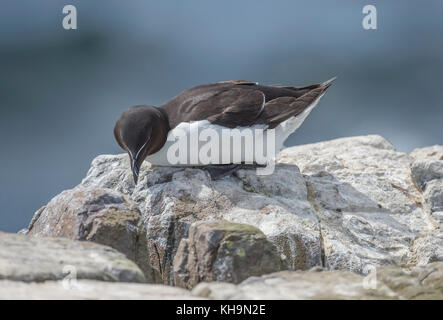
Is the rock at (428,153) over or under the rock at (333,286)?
over

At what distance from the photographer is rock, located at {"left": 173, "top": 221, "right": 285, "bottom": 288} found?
16.8 ft

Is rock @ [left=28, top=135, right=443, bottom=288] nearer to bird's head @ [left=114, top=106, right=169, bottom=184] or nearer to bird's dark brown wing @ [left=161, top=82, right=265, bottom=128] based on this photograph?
bird's head @ [left=114, top=106, right=169, bottom=184]

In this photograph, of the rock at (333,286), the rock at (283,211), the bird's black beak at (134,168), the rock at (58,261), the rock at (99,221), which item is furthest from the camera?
the bird's black beak at (134,168)

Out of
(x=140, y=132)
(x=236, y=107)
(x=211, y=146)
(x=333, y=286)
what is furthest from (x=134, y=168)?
→ (x=333, y=286)

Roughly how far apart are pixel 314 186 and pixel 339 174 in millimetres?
744

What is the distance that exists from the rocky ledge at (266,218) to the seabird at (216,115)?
0.39 metres

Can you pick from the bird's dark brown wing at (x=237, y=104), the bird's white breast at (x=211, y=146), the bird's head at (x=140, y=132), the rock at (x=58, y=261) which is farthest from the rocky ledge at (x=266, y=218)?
the rock at (x=58, y=261)

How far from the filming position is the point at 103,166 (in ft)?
27.6

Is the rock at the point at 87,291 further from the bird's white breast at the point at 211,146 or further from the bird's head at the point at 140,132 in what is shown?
the bird's white breast at the point at 211,146

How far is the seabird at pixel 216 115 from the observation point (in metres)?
7.50

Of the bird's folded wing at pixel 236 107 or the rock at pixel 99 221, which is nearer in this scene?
the rock at pixel 99 221

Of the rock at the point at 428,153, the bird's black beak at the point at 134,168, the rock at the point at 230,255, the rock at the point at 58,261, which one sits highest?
the bird's black beak at the point at 134,168
